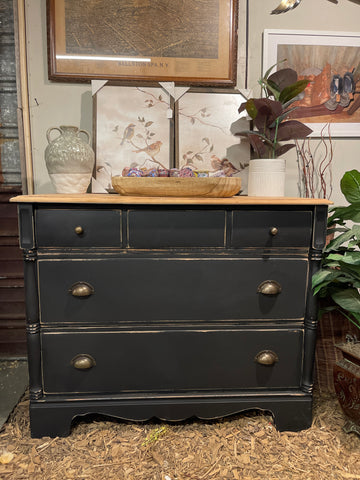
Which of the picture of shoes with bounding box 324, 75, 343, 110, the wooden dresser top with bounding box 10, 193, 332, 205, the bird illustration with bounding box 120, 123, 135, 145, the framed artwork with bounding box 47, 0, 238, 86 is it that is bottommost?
the wooden dresser top with bounding box 10, 193, 332, 205

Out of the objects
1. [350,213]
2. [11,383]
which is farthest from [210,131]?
[11,383]

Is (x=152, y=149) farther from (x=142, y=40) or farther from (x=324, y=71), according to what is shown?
(x=324, y=71)

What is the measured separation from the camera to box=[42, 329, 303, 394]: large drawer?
5.43 ft

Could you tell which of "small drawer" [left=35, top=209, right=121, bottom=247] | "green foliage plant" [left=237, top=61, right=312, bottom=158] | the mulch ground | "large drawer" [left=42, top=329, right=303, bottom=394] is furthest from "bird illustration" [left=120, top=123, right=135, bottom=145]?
the mulch ground

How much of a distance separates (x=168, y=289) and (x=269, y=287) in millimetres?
488

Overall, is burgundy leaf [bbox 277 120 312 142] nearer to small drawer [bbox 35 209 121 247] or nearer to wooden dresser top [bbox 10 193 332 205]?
wooden dresser top [bbox 10 193 332 205]

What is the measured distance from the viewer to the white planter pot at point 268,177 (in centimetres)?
200

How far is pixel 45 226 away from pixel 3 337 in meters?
1.33

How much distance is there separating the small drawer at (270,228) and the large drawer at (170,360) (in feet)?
1.47

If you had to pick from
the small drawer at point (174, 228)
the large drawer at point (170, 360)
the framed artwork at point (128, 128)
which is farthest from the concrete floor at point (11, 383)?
the framed artwork at point (128, 128)

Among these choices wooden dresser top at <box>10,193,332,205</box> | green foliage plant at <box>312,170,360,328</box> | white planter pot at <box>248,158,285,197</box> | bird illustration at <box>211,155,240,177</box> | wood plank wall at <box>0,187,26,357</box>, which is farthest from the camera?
wood plank wall at <box>0,187,26,357</box>

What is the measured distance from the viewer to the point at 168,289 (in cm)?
165

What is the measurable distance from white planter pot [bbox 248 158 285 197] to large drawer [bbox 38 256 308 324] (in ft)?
1.68

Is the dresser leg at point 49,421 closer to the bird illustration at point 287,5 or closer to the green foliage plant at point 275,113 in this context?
the green foliage plant at point 275,113
